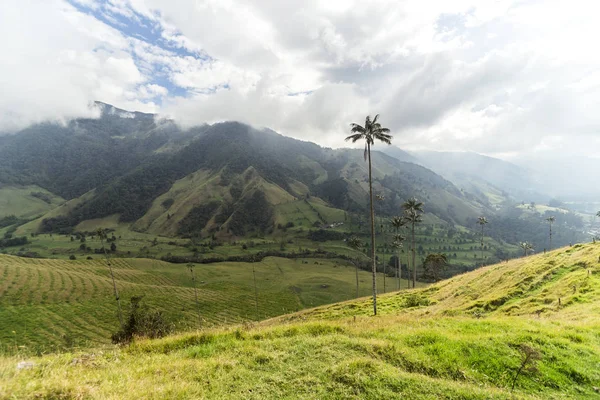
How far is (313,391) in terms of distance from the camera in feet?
30.6

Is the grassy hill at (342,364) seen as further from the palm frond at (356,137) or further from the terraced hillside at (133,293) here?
the terraced hillside at (133,293)

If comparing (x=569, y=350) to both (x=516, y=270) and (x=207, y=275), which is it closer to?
(x=516, y=270)

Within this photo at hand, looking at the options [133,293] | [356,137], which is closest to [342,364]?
[356,137]

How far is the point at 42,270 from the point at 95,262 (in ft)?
122

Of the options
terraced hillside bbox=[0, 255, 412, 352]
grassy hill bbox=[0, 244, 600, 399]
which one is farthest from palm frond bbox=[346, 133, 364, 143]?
terraced hillside bbox=[0, 255, 412, 352]

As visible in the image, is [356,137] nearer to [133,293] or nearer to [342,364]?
[342,364]

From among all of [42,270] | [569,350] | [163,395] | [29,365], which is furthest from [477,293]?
[42,270]

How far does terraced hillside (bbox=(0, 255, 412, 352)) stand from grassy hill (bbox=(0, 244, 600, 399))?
48150 mm

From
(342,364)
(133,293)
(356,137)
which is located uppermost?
(356,137)

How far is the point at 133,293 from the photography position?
111562 mm

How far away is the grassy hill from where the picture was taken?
883 cm

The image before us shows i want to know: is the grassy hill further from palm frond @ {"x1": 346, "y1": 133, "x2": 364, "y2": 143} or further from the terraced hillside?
the terraced hillside

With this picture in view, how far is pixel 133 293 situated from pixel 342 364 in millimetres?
126842

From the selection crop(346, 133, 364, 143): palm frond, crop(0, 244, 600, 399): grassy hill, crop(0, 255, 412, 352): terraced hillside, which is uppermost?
crop(346, 133, 364, 143): palm frond
